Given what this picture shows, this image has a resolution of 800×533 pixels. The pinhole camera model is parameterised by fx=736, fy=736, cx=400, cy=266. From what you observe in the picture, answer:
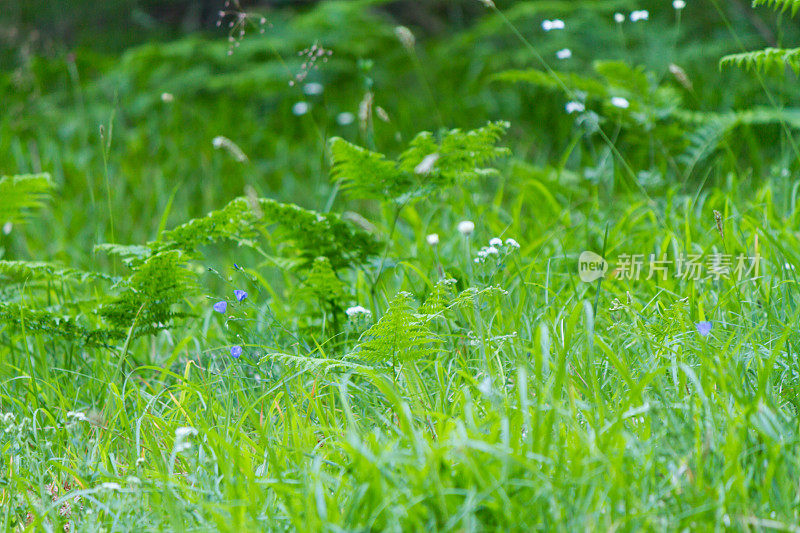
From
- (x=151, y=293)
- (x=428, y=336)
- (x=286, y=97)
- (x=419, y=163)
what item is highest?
(x=419, y=163)

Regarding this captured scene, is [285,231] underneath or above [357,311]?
above

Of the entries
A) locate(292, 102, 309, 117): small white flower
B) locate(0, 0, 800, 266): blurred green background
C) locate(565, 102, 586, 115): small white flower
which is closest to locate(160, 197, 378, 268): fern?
locate(565, 102, 586, 115): small white flower

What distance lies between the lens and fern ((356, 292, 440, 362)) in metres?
1.82

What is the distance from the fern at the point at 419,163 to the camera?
237cm

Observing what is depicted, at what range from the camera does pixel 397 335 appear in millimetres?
1876

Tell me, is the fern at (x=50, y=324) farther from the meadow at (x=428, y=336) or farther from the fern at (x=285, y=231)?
the fern at (x=285, y=231)

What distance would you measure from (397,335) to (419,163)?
0.77m

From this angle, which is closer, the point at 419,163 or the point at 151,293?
the point at 151,293

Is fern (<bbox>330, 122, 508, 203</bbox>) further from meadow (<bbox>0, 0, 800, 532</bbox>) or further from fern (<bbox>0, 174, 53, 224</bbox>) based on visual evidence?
fern (<bbox>0, 174, 53, 224</bbox>)

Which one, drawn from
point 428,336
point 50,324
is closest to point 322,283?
point 428,336

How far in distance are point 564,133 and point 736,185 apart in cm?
187

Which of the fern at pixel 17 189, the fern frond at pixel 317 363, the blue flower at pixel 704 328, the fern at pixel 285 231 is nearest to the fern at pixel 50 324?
the fern at pixel 285 231

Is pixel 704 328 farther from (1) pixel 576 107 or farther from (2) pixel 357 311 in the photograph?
(1) pixel 576 107

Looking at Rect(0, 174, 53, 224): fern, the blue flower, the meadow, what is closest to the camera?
the meadow
